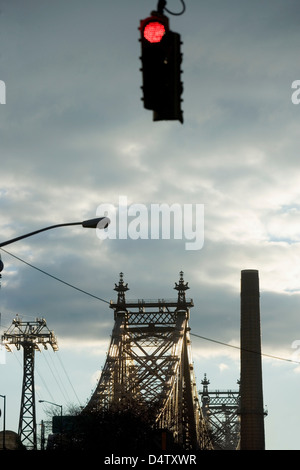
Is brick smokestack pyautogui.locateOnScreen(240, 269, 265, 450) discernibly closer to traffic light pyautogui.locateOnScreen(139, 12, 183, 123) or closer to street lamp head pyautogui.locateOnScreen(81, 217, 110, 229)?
street lamp head pyautogui.locateOnScreen(81, 217, 110, 229)

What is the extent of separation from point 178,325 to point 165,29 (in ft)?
434

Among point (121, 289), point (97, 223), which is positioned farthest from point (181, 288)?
point (97, 223)

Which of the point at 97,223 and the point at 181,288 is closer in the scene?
the point at 97,223

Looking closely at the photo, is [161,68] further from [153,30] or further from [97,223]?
[97,223]

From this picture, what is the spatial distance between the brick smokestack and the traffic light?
370ft

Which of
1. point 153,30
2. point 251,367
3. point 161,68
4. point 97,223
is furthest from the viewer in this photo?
point 251,367

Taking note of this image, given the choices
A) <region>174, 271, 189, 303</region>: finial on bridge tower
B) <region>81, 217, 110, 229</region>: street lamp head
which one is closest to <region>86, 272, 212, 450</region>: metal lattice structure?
<region>174, 271, 189, 303</region>: finial on bridge tower

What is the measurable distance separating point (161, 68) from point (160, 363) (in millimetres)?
126722

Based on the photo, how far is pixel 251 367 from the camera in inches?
4825

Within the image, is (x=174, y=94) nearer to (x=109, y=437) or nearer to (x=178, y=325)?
(x=109, y=437)

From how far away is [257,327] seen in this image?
126 m

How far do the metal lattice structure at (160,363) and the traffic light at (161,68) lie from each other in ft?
352
